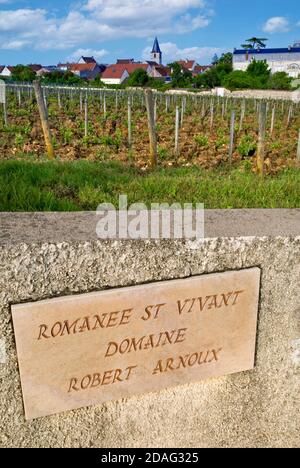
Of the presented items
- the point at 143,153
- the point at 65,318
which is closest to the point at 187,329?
the point at 65,318

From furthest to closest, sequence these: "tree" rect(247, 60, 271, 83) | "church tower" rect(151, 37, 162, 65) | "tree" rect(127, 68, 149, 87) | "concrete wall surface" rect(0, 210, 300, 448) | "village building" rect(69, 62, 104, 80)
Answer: "church tower" rect(151, 37, 162, 65), "village building" rect(69, 62, 104, 80), "tree" rect(127, 68, 149, 87), "tree" rect(247, 60, 271, 83), "concrete wall surface" rect(0, 210, 300, 448)

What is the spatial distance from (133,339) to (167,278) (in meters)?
0.28

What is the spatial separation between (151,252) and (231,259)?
340mm

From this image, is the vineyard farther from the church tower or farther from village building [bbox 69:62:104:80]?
the church tower

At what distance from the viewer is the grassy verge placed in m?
2.31

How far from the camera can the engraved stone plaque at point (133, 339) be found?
1.63 m

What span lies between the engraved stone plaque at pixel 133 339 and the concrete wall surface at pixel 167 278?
46mm

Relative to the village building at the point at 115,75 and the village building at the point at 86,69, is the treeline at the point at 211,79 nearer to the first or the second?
the village building at the point at 115,75

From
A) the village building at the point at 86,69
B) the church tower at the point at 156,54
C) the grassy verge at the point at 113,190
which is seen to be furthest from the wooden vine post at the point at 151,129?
the church tower at the point at 156,54

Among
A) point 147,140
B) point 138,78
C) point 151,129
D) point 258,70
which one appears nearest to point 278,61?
point 258,70

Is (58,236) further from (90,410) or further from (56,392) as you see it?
(90,410)

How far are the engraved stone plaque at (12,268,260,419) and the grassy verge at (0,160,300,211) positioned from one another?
721mm

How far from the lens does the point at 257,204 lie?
8.22 feet

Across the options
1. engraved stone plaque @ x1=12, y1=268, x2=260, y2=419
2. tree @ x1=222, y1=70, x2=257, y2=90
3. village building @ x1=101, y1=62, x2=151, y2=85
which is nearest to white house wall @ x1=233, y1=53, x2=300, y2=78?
village building @ x1=101, y1=62, x2=151, y2=85
